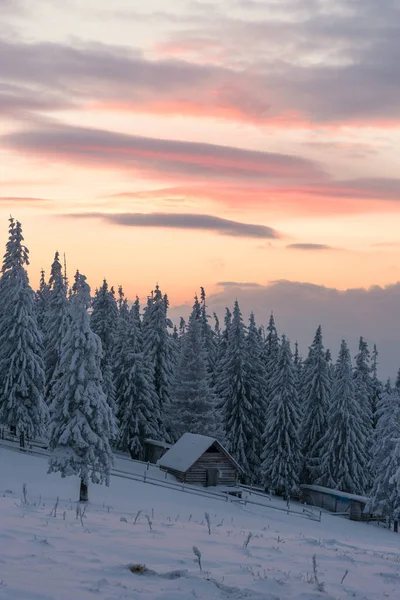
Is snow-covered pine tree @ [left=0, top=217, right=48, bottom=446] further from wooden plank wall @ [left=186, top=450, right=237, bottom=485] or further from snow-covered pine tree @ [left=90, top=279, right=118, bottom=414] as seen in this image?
snow-covered pine tree @ [left=90, top=279, right=118, bottom=414]

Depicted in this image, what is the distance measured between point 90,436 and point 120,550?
26033 mm

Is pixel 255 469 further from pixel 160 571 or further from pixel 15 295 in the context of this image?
pixel 160 571

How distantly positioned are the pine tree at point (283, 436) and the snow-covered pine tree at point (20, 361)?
68.7 ft

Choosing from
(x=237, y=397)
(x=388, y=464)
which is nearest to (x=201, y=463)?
(x=237, y=397)

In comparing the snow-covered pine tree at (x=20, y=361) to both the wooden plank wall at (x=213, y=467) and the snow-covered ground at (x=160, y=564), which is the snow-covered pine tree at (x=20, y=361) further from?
the snow-covered ground at (x=160, y=564)

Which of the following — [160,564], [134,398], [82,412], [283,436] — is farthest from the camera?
[134,398]

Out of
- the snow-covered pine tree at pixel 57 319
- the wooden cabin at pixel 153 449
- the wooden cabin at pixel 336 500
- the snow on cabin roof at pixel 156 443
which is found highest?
the snow-covered pine tree at pixel 57 319

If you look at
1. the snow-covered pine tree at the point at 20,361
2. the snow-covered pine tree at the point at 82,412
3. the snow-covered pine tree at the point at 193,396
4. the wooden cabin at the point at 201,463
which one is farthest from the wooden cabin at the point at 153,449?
the snow-covered pine tree at the point at 82,412

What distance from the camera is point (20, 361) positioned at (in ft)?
174

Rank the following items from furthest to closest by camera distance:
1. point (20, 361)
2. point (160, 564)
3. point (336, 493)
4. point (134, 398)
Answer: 1. point (134, 398)
2. point (336, 493)
3. point (20, 361)
4. point (160, 564)

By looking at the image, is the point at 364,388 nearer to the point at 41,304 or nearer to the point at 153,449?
the point at 153,449

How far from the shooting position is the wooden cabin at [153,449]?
208ft

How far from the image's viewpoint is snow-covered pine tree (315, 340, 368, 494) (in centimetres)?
6319

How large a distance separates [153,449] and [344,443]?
57.6ft
